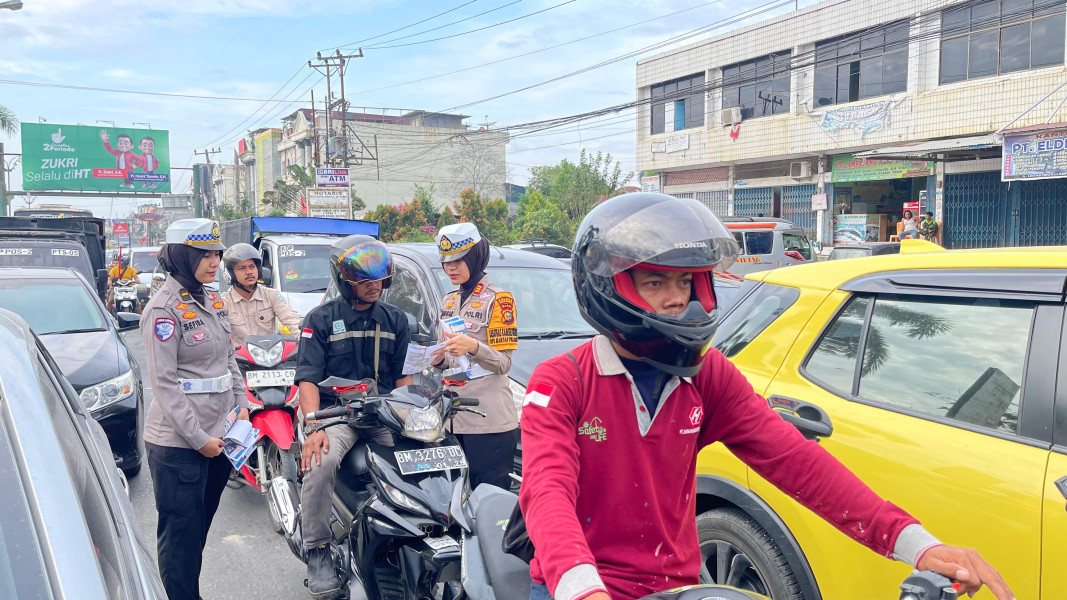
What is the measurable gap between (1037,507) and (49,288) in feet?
24.4

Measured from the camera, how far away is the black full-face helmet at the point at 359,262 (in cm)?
381

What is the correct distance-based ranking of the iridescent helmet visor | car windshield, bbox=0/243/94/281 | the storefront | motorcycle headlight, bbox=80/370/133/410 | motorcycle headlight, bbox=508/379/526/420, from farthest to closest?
the storefront → car windshield, bbox=0/243/94/281 → motorcycle headlight, bbox=80/370/133/410 → motorcycle headlight, bbox=508/379/526/420 → the iridescent helmet visor

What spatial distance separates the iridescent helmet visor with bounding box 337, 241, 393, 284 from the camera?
3.81 meters

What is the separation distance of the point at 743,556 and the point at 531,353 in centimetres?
259

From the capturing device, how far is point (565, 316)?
6094 mm

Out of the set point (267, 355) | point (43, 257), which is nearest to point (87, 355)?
point (267, 355)

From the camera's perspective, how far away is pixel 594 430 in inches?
73.9

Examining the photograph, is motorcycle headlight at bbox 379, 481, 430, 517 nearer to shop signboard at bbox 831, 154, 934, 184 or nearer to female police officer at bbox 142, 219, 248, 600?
female police officer at bbox 142, 219, 248, 600

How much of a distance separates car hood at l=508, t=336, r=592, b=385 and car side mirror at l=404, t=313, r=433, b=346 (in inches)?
24.4

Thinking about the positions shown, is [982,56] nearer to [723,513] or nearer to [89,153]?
[723,513]

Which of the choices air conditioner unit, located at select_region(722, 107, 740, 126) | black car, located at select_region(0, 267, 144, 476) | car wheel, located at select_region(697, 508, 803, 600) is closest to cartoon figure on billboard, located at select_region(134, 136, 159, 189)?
air conditioner unit, located at select_region(722, 107, 740, 126)

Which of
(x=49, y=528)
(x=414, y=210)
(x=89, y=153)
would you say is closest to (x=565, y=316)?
(x=49, y=528)

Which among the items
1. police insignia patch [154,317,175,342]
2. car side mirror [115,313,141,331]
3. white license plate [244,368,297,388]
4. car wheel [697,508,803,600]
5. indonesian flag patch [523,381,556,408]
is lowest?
car wheel [697,508,803,600]

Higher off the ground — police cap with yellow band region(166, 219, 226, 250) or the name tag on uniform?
police cap with yellow band region(166, 219, 226, 250)
